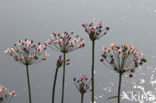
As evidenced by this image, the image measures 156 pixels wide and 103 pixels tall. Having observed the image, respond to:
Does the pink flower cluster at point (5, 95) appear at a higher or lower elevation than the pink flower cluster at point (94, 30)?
lower

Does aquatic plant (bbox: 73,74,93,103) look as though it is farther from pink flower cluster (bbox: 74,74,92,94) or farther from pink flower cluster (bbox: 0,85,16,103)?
pink flower cluster (bbox: 0,85,16,103)

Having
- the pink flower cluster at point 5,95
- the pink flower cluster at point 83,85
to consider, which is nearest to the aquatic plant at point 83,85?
the pink flower cluster at point 83,85

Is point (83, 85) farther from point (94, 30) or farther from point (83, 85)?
point (94, 30)

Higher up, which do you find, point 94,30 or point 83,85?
point 94,30

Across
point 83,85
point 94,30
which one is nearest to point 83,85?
point 83,85

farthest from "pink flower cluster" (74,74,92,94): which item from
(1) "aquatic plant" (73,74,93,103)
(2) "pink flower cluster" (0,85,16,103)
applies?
(2) "pink flower cluster" (0,85,16,103)

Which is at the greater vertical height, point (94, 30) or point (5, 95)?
point (94, 30)

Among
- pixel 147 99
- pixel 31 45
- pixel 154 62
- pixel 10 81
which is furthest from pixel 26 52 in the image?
pixel 10 81

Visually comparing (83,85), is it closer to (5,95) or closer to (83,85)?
(83,85)

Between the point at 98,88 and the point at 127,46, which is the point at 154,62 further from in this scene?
the point at 127,46

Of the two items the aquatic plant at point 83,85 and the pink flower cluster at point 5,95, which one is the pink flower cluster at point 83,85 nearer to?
the aquatic plant at point 83,85

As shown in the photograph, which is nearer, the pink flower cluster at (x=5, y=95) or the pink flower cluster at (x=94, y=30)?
the pink flower cluster at (x=5, y=95)
